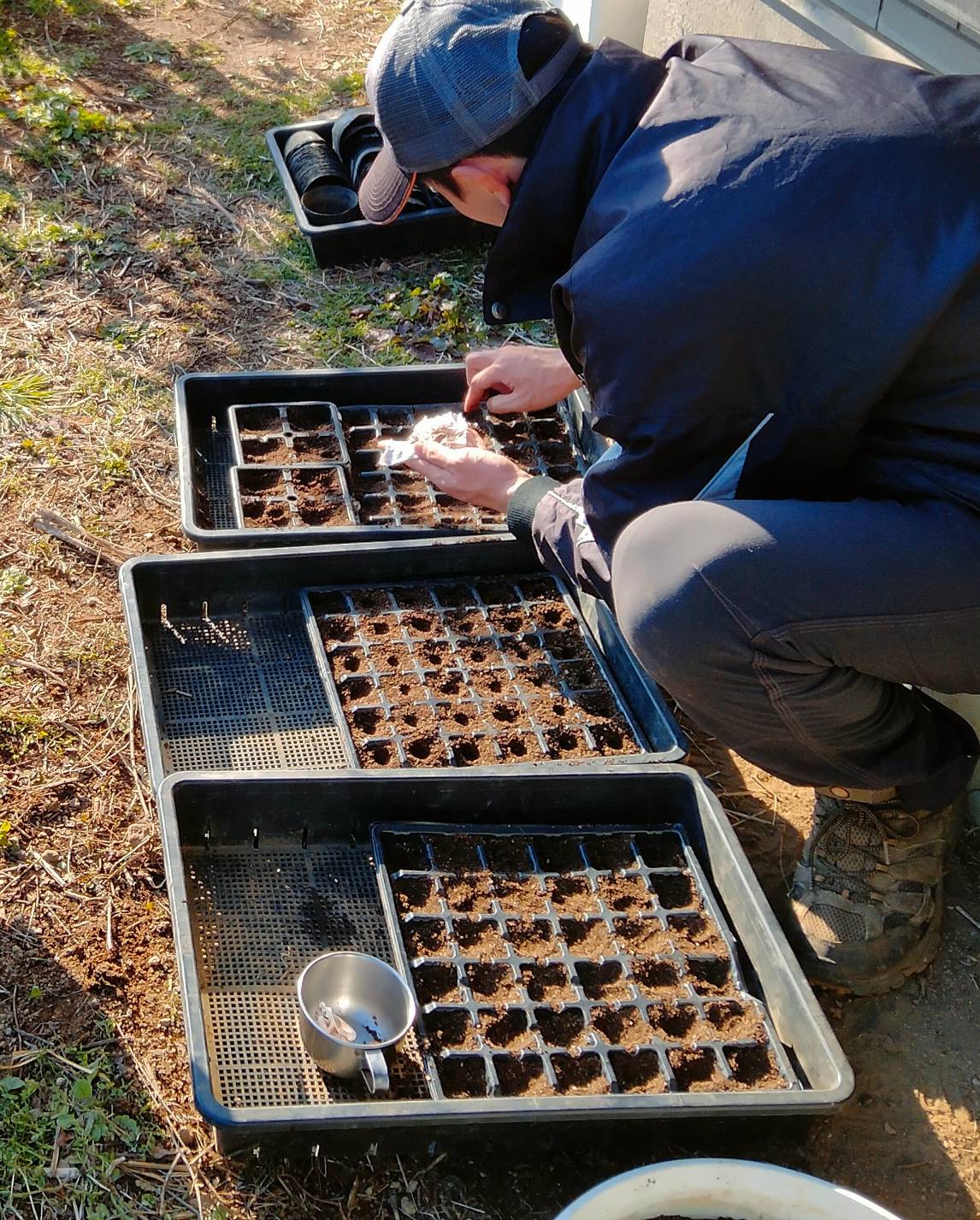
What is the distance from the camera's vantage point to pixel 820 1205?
1636mm

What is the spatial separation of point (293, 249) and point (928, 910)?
9.62 ft

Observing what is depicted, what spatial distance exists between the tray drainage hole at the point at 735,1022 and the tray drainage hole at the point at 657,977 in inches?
2.8

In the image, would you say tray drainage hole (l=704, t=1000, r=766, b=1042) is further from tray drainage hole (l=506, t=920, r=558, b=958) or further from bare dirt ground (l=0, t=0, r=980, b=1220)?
tray drainage hole (l=506, t=920, r=558, b=958)

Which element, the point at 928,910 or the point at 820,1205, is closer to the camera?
the point at 820,1205

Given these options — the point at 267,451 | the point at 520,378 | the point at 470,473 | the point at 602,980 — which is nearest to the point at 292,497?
the point at 267,451

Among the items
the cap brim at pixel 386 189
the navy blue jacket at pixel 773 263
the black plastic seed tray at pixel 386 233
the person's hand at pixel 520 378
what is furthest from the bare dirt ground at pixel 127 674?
the cap brim at pixel 386 189

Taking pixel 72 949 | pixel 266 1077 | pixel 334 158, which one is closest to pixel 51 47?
pixel 334 158

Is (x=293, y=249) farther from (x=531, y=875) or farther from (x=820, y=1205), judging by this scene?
(x=820, y=1205)

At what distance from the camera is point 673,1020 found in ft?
6.76

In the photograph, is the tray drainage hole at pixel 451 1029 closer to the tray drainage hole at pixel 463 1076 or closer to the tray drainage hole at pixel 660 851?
the tray drainage hole at pixel 463 1076

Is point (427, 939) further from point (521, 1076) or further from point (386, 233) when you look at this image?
point (386, 233)

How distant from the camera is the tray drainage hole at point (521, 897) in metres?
2.21

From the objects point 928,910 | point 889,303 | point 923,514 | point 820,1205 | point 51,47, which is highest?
point 889,303

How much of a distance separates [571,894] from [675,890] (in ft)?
0.63
